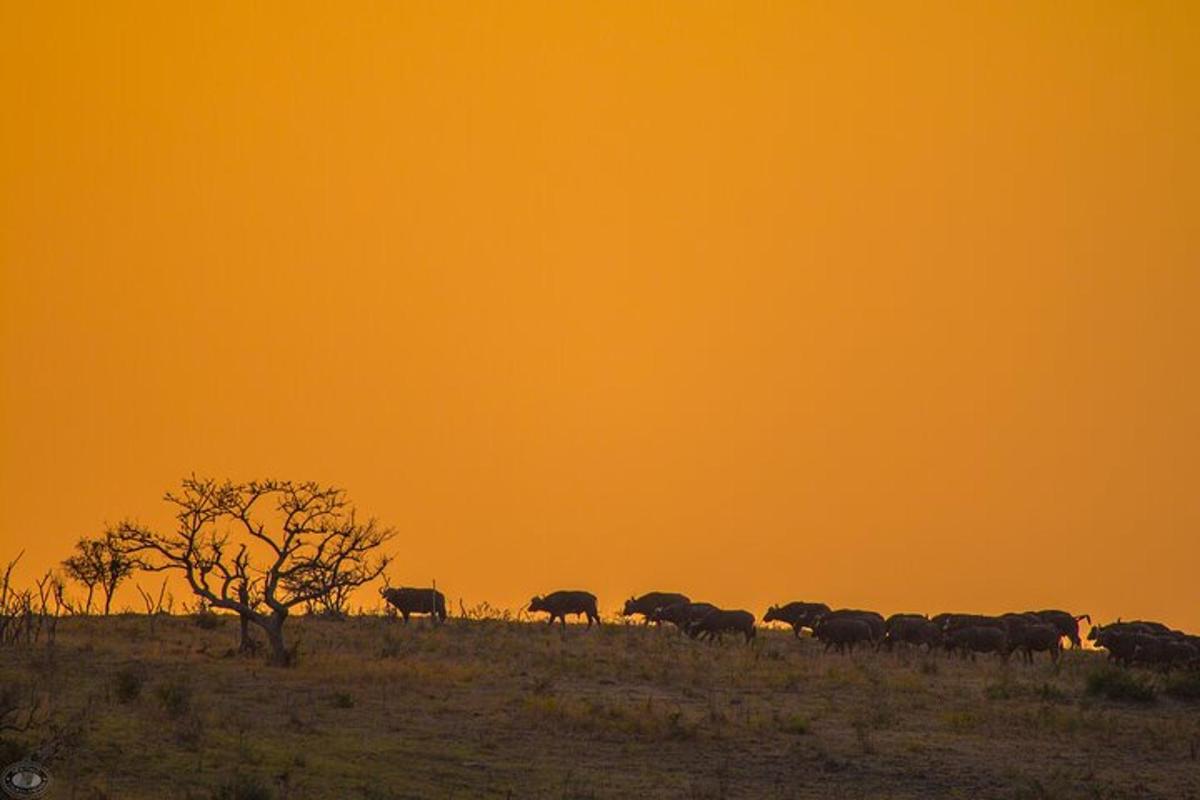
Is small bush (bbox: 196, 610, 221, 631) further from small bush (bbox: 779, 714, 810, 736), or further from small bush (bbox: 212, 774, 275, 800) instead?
small bush (bbox: 212, 774, 275, 800)

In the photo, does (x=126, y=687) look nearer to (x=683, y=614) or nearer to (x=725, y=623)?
(x=725, y=623)

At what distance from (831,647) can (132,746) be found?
100 ft

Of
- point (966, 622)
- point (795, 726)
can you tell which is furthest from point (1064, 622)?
point (795, 726)

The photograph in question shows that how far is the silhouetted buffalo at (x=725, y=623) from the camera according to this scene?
217ft

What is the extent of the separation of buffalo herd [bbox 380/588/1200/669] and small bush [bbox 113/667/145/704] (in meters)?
23.8

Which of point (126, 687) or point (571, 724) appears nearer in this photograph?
point (126, 687)

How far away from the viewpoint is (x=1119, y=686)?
53.2m

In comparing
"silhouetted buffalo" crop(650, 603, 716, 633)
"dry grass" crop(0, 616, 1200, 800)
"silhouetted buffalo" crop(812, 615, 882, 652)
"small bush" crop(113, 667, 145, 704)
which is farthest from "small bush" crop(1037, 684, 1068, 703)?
"small bush" crop(113, 667, 145, 704)

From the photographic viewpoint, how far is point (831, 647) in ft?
213

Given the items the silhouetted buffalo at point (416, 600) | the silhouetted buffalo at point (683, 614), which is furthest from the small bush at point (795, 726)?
the silhouetted buffalo at point (416, 600)

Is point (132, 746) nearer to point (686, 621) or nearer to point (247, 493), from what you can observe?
point (247, 493)

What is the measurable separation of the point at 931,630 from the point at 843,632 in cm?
306

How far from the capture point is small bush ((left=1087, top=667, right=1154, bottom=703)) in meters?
53.0

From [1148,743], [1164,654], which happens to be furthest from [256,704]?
[1164,654]
